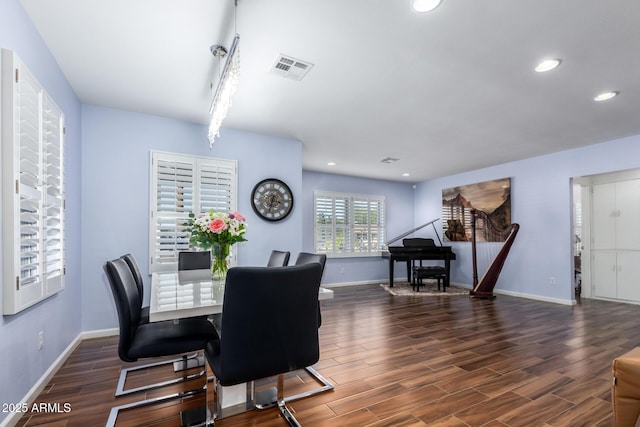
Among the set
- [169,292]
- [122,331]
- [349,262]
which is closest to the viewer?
[122,331]

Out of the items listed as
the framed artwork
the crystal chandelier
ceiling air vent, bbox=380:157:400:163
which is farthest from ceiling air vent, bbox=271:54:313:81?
the framed artwork

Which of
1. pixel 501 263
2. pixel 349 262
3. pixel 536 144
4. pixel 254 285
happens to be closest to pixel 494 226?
pixel 501 263

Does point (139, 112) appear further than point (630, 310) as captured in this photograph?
No

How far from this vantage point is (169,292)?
6.73 feet

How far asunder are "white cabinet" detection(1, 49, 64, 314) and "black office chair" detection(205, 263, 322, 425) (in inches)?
50.9

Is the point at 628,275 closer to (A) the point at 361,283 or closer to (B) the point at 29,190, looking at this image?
(A) the point at 361,283

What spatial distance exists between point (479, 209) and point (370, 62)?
16.3 feet

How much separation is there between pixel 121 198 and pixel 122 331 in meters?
2.27

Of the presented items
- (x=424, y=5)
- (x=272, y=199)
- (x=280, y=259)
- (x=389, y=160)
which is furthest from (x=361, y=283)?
(x=424, y=5)

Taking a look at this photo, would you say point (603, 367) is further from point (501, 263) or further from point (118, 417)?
point (118, 417)

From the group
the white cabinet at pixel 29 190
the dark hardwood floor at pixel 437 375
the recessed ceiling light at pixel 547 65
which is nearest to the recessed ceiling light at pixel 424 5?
the recessed ceiling light at pixel 547 65

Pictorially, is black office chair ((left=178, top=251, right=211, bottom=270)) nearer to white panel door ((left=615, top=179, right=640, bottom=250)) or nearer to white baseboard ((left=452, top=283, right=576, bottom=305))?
white baseboard ((left=452, top=283, right=576, bottom=305))

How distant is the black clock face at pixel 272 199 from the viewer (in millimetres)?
4250

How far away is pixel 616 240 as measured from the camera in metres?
5.37
